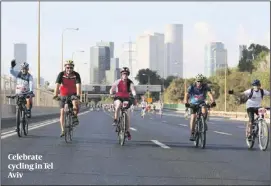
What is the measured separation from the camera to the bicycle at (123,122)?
40.6ft

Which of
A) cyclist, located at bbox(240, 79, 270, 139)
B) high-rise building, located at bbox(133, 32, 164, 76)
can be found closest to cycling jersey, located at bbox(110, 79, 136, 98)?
cyclist, located at bbox(240, 79, 270, 139)

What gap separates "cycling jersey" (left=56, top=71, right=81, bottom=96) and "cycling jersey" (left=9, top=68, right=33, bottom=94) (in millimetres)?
1711

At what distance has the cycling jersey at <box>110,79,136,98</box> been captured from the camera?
12430 millimetres

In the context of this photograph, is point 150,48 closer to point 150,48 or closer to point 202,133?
point 150,48

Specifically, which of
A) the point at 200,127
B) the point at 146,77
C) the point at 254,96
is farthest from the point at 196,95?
the point at 146,77

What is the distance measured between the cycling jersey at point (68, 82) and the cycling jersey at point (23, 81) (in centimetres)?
171

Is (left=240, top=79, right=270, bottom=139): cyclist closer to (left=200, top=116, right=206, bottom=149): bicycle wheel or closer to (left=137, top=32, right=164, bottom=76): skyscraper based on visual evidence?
(left=200, top=116, right=206, bottom=149): bicycle wheel

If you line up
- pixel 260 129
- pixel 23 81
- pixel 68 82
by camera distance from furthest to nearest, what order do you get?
1. pixel 23 81
2. pixel 260 129
3. pixel 68 82

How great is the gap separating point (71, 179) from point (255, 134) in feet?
22.5

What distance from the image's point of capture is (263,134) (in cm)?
1257

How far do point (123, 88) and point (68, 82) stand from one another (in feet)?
4.53

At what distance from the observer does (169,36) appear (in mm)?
74812

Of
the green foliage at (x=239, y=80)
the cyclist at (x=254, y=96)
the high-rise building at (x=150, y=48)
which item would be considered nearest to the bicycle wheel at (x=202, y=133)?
the cyclist at (x=254, y=96)

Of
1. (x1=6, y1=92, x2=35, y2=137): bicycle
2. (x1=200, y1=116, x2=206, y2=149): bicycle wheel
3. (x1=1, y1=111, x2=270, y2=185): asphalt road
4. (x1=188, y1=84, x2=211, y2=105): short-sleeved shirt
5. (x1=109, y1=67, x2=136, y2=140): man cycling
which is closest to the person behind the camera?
(x1=1, y1=111, x2=270, y2=185): asphalt road
